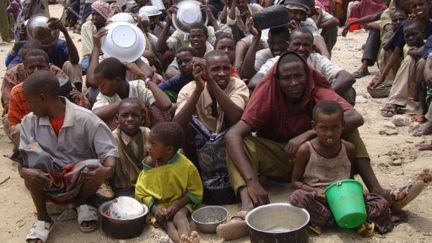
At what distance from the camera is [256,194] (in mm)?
3193

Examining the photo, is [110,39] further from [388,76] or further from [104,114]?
[388,76]

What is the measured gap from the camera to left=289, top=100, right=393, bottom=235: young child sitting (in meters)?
2.98

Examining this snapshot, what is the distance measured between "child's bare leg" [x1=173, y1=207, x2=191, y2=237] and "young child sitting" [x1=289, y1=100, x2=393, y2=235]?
60 centimetres

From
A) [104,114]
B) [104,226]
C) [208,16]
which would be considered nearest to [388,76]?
[208,16]

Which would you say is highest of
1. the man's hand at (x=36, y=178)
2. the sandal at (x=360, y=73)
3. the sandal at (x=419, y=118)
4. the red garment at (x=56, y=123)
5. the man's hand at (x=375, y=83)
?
the red garment at (x=56, y=123)

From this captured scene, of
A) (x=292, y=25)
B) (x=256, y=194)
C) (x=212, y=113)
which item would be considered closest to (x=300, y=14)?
(x=292, y=25)

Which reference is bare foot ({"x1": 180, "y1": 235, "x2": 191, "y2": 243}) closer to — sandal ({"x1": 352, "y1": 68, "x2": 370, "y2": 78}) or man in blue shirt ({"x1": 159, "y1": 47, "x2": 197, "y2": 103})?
man in blue shirt ({"x1": 159, "y1": 47, "x2": 197, "y2": 103})

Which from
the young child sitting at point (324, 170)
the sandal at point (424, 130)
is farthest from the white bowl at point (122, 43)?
the sandal at point (424, 130)

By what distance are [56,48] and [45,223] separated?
8.19 feet

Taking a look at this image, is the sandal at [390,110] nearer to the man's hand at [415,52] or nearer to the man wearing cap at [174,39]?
the man's hand at [415,52]

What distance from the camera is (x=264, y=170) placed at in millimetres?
3549

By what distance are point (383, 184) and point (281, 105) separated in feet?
2.96

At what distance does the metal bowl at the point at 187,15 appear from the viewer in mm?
5906

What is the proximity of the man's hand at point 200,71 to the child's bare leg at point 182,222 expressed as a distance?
2.54ft
